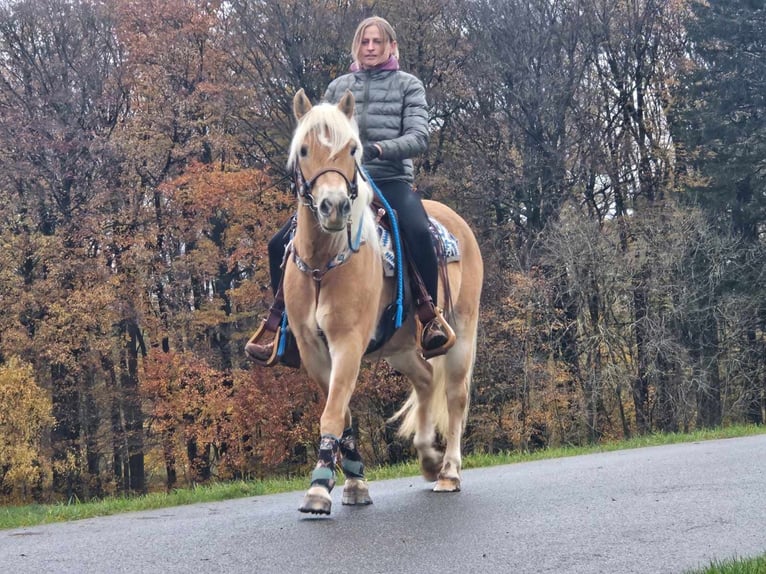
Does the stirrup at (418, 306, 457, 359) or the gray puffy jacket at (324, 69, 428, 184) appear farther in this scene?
the gray puffy jacket at (324, 69, 428, 184)

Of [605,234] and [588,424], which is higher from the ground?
[605,234]

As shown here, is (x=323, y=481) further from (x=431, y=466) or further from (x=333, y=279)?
(x=431, y=466)

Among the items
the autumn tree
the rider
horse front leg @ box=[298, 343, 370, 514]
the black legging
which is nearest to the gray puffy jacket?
the rider

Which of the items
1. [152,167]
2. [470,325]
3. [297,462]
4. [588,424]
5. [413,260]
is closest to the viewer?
[413,260]

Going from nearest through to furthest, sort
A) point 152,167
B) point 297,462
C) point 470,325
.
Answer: point 470,325, point 297,462, point 152,167

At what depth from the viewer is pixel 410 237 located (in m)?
7.38

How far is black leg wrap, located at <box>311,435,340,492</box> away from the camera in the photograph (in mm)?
5793

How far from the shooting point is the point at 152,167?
30.4 metres

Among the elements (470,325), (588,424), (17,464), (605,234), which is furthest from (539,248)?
(470,325)

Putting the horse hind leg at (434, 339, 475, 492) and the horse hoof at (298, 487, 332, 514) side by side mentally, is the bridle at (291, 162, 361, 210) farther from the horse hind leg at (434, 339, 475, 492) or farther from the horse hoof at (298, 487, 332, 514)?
the horse hind leg at (434, 339, 475, 492)

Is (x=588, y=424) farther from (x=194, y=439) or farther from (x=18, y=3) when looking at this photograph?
(x=18, y=3)

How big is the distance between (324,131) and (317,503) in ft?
7.32

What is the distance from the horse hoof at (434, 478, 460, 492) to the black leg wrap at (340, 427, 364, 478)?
0.73 m

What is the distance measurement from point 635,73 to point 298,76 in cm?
1123
